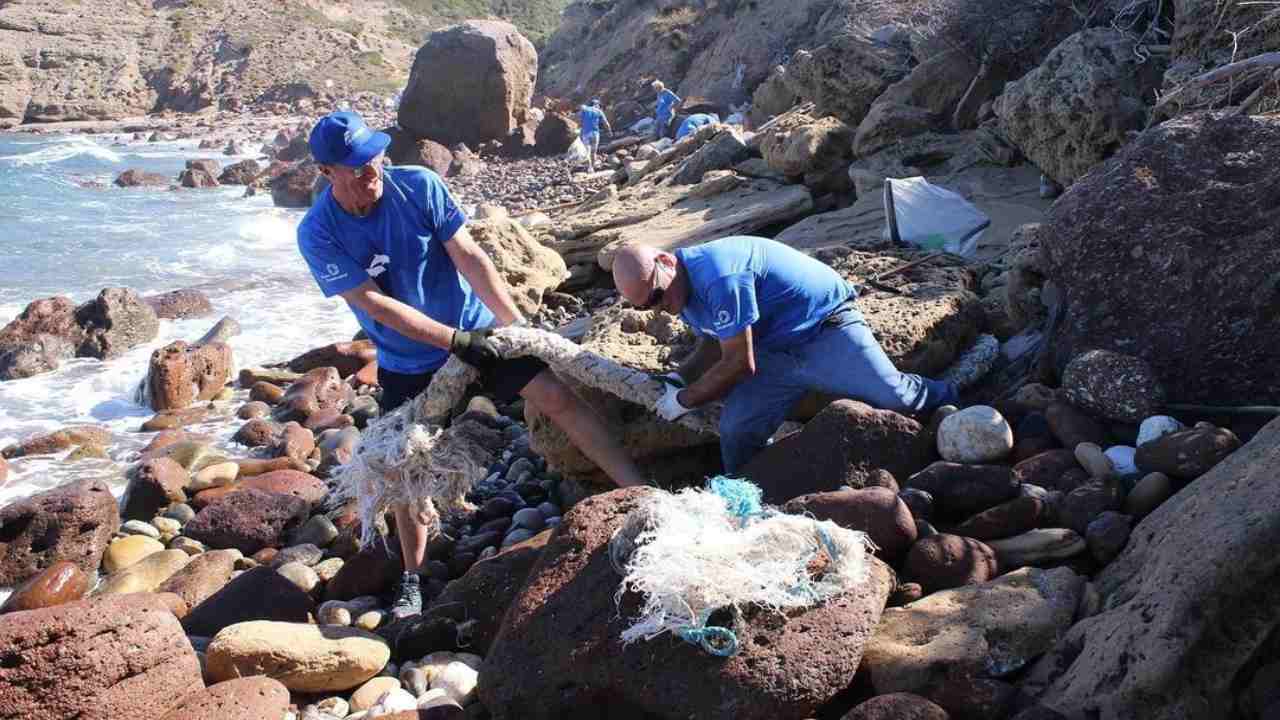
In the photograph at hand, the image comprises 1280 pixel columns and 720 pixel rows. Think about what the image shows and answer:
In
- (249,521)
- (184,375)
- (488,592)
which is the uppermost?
(488,592)

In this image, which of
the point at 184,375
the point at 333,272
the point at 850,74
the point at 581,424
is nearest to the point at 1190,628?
the point at 581,424

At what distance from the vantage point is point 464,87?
25422 millimetres

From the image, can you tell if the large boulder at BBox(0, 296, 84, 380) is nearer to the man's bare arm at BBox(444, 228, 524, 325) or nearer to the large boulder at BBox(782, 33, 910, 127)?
the man's bare arm at BBox(444, 228, 524, 325)

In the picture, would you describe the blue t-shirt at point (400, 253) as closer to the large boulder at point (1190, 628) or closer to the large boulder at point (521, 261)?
the large boulder at point (1190, 628)

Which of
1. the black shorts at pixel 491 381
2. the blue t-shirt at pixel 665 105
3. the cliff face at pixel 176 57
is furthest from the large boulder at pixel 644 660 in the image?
the cliff face at pixel 176 57

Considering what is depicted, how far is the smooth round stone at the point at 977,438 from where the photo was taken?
4.27 m

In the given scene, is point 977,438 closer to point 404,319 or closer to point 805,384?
point 805,384

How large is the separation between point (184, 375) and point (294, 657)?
6777mm

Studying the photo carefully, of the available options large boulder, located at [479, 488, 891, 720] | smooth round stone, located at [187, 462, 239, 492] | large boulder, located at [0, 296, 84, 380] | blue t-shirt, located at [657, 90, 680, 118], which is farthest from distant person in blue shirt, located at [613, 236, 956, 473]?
blue t-shirt, located at [657, 90, 680, 118]

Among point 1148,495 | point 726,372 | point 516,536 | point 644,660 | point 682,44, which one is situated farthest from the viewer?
point 682,44

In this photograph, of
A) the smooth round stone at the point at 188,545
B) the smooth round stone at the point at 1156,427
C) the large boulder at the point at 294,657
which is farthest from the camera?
the smooth round stone at the point at 188,545

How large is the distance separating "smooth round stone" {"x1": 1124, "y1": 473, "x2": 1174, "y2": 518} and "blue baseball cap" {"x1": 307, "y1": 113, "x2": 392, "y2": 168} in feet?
9.88

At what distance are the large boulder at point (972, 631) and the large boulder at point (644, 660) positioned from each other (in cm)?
9

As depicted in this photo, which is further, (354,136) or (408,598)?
A: (408,598)
